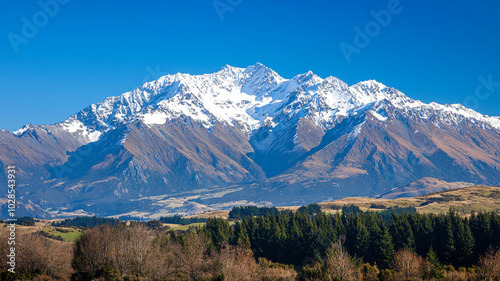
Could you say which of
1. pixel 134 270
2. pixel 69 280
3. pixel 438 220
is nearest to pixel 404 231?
pixel 438 220

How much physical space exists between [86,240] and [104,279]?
1485cm

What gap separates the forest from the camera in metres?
97.3

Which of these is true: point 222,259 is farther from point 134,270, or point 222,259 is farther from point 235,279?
point 134,270

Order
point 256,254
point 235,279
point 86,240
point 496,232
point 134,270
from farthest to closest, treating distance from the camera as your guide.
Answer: point 256,254 → point 496,232 → point 86,240 → point 134,270 → point 235,279

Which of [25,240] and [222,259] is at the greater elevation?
[25,240]

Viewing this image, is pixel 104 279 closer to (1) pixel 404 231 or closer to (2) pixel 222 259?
(2) pixel 222 259

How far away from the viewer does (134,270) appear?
341 feet

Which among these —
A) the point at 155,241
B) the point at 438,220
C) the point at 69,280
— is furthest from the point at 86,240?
the point at 438,220

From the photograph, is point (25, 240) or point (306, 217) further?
point (306, 217)

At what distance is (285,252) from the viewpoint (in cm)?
15662

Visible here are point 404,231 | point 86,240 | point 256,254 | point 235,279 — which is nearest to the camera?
point 235,279

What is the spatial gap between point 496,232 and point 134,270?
89.3m

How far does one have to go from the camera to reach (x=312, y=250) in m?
149

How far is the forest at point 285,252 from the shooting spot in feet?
319
